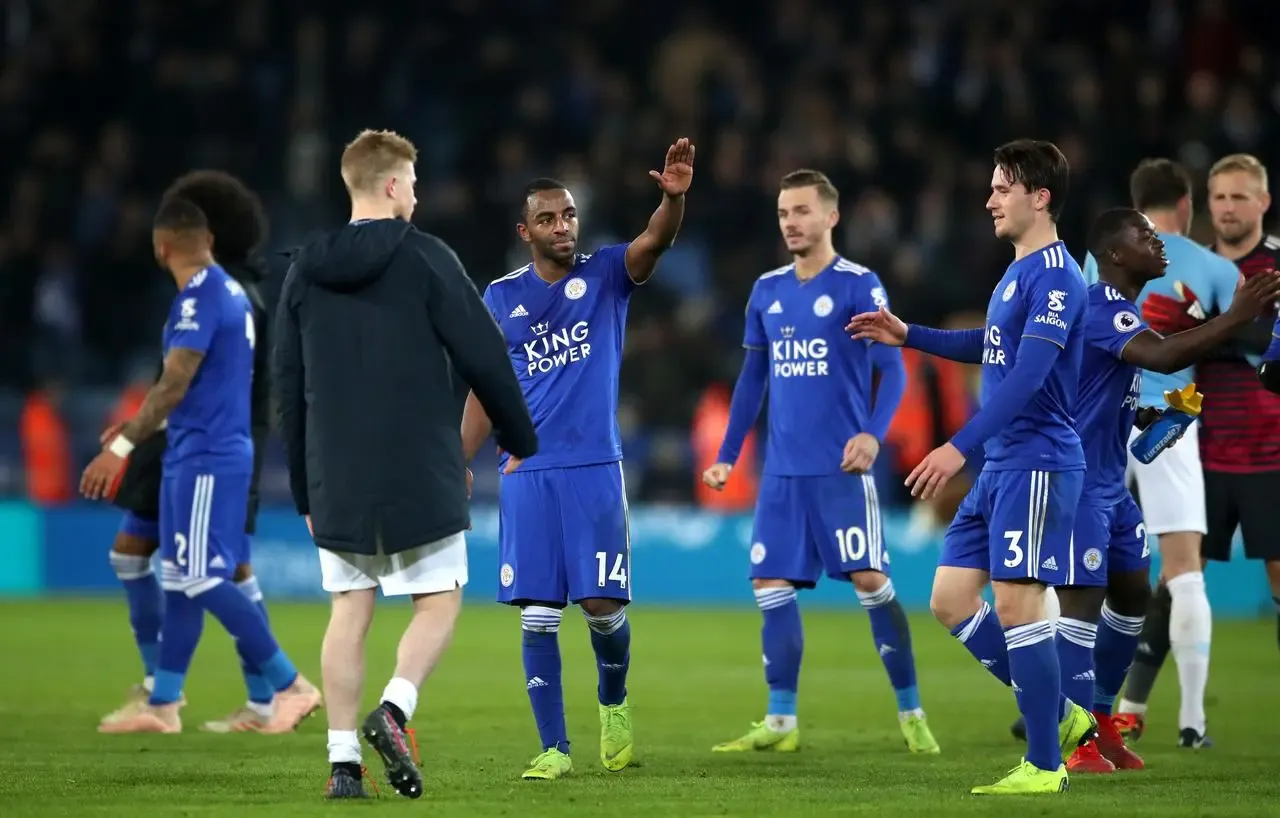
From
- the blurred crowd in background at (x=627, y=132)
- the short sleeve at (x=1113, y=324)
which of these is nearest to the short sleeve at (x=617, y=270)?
the short sleeve at (x=1113, y=324)

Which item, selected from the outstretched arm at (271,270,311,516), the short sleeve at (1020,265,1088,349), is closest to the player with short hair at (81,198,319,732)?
the outstretched arm at (271,270,311,516)

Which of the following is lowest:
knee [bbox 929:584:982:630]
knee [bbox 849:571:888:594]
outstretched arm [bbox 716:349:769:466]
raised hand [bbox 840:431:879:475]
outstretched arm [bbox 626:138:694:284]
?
knee [bbox 849:571:888:594]

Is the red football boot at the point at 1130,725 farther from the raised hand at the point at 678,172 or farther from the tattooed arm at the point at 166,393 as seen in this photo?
the tattooed arm at the point at 166,393

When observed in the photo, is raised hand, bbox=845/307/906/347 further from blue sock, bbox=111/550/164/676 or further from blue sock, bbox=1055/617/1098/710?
Answer: blue sock, bbox=111/550/164/676

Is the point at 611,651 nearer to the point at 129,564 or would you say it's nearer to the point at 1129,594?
the point at 1129,594

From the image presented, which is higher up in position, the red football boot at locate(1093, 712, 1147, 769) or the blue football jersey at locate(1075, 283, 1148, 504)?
the blue football jersey at locate(1075, 283, 1148, 504)

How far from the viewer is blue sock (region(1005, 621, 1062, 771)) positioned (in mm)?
6785

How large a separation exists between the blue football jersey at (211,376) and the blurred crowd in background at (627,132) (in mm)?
9804

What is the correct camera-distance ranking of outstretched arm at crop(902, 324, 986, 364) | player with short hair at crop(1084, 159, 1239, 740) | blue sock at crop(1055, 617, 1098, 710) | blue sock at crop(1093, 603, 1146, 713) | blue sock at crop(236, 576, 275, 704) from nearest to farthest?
outstretched arm at crop(902, 324, 986, 364), blue sock at crop(1055, 617, 1098, 710), blue sock at crop(1093, 603, 1146, 713), player with short hair at crop(1084, 159, 1239, 740), blue sock at crop(236, 576, 275, 704)

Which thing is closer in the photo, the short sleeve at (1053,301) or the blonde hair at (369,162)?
the blonde hair at (369,162)

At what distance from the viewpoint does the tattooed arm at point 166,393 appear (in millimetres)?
9078

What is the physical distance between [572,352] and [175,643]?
3.02 metres

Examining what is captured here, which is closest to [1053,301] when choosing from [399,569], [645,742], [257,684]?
[399,569]

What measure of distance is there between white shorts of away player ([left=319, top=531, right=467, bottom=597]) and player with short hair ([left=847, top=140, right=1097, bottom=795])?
1.84 metres
